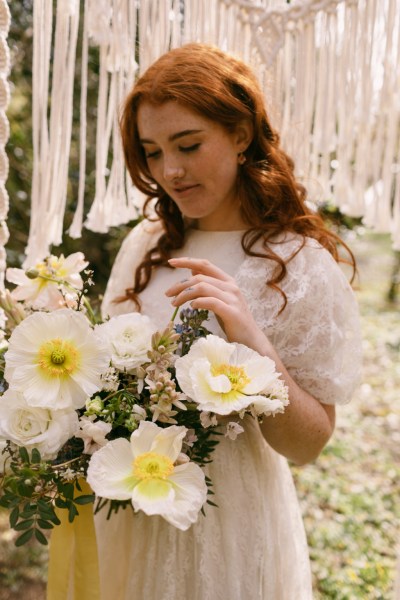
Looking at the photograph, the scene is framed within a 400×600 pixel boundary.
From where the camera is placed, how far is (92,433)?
74 cm

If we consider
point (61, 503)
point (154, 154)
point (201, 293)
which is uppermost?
point (154, 154)

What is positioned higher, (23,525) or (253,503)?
(23,525)

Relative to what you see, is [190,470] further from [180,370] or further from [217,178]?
[217,178]

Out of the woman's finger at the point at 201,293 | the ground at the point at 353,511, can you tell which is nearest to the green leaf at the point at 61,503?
the woman's finger at the point at 201,293

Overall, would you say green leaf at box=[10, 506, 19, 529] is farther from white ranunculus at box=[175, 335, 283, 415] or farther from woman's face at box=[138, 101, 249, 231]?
woman's face at box=[138, 101, 249, 231]

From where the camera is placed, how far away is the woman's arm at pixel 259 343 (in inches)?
34.8

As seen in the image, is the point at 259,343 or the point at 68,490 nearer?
the point at 68,490

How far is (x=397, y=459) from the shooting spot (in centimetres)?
321

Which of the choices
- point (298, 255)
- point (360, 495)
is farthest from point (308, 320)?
point (360, 495)

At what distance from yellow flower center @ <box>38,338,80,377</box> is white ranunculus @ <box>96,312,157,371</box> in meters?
0.06

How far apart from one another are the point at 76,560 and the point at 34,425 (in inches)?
12.6

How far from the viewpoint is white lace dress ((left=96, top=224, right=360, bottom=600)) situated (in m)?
1.05

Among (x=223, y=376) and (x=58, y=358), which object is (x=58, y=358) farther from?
(x=223, y=376)

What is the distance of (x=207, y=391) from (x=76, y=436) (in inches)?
7.6
